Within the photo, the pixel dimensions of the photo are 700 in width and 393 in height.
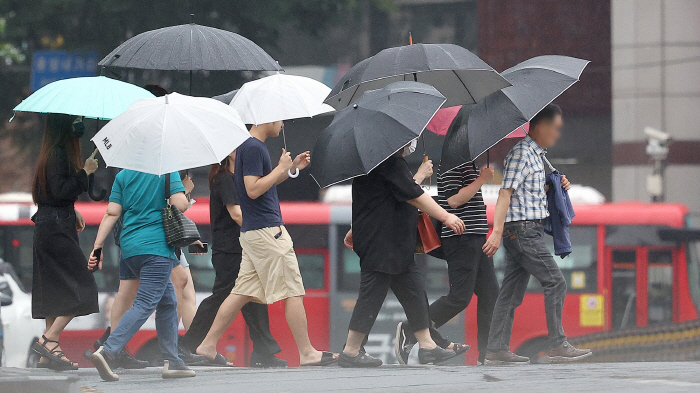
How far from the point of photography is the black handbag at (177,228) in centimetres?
521

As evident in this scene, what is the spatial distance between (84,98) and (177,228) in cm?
100

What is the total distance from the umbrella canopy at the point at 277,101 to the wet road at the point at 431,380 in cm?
152

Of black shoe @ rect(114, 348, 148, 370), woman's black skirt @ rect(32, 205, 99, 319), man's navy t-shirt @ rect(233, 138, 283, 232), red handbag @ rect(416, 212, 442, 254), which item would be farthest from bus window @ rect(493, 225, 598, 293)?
woman's black skirt @ rect(32, 205, 99, 319)

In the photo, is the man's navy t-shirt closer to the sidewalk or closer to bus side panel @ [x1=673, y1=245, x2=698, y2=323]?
the sidewalk

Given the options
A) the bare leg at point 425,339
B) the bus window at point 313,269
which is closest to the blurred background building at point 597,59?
the bus window at point 313,269

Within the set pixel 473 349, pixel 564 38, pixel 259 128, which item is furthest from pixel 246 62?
pixel 564 38

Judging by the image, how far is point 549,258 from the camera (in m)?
5.68

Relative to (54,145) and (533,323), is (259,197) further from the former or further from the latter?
(533,323)

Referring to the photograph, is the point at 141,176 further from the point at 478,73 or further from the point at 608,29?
the point at 608,29

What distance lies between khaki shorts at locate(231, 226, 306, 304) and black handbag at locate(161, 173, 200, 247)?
1.46ft

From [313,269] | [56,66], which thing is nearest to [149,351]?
[313,269]

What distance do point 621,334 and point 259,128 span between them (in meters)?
6.46

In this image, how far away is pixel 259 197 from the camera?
5574 millimetres

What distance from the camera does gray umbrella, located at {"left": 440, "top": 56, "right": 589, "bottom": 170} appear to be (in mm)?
5383
